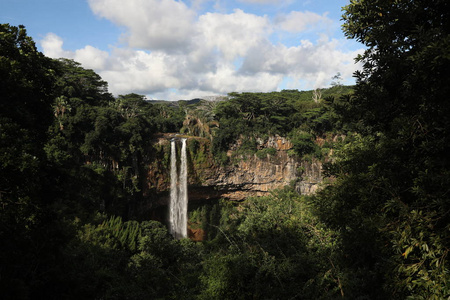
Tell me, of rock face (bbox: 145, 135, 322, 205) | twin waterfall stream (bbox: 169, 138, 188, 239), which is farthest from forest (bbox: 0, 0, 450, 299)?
rock face (bbox: 145, 135, 322, 205)

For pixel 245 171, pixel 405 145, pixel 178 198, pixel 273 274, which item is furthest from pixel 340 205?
pixel 178 198

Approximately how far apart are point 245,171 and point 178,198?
771 centimetres

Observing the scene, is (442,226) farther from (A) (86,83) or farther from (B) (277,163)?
(A) (86,83)

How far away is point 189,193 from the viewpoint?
2880cm

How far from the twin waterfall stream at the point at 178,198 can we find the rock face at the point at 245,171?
0.62 meters

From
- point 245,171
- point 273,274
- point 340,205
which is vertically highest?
point 340,205

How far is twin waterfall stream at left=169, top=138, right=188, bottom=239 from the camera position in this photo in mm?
26250

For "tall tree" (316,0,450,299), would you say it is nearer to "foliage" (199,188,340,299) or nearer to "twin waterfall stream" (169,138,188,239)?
"foliage" (199,188,340,299)

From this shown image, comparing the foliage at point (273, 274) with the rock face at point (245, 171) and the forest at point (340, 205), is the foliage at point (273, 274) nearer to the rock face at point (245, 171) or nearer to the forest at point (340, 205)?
the forest at point (340, 205)

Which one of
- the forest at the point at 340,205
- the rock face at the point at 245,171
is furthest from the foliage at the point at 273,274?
the rock face at the point at 245,171

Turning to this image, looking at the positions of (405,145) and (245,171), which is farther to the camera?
(245,171)

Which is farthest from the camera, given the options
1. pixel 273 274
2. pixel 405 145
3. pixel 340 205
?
pixel 273 274

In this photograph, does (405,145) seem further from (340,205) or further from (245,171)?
(245,171)

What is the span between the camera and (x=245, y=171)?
93.4ft
